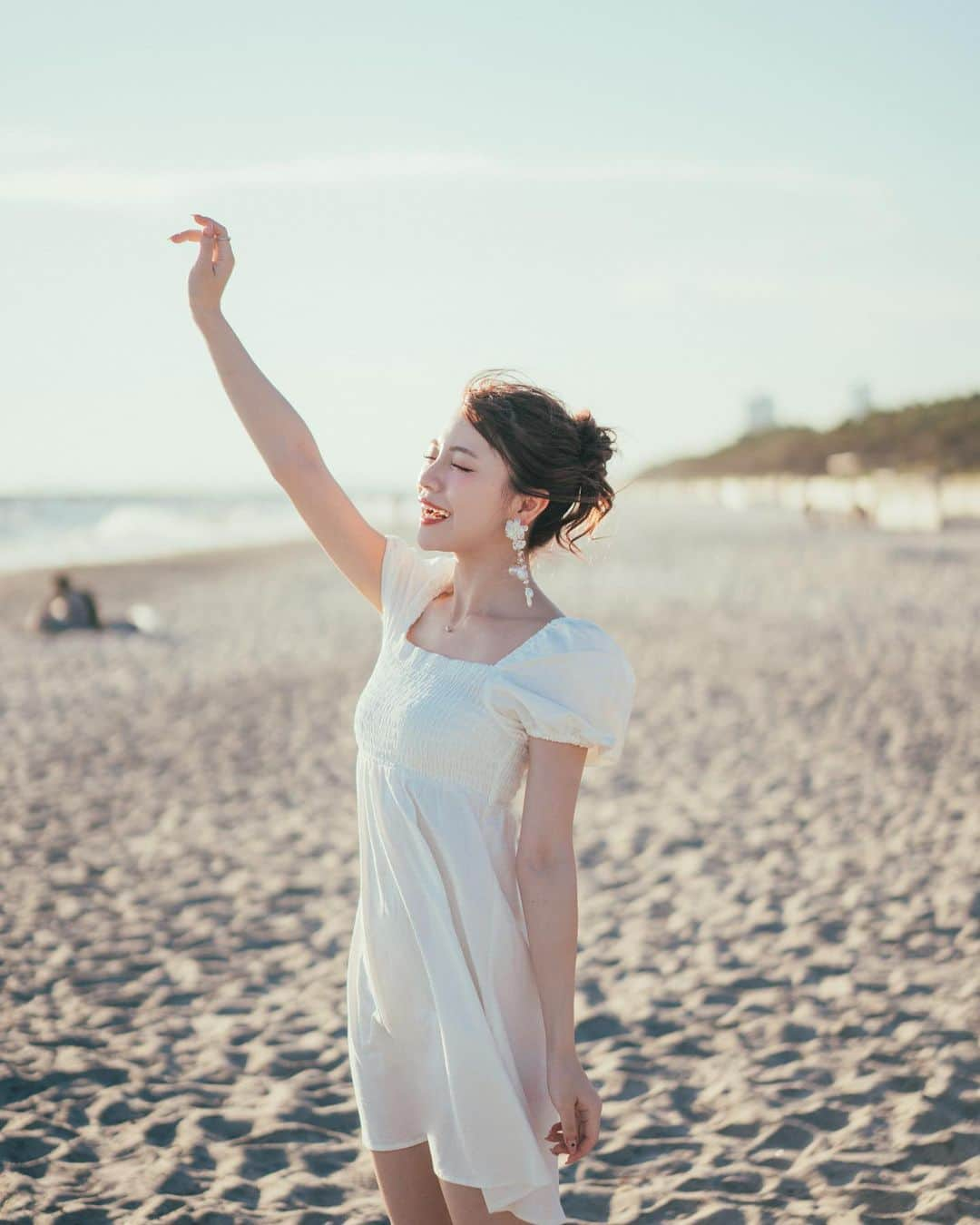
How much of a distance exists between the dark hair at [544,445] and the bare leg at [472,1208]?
3.55 feet

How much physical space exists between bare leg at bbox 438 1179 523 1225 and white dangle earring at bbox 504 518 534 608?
97 cm

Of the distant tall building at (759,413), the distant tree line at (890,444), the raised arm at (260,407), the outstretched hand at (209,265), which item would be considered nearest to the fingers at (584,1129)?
the raised arm at (260,407)

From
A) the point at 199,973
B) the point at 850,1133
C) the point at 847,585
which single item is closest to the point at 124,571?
the point at 847,585

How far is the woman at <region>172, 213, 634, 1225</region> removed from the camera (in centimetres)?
208

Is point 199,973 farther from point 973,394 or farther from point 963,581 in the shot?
point 973,394

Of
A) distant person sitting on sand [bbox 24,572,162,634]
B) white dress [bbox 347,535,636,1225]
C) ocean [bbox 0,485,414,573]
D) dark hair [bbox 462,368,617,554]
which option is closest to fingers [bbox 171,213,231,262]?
dark hair [bbox 462,368,617,554]

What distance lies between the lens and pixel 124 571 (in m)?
28.0

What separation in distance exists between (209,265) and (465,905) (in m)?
1.26

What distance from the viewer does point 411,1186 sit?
2287 millimetres

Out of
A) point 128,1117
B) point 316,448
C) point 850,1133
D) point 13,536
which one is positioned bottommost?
point 850,1133

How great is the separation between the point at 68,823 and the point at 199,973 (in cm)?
261

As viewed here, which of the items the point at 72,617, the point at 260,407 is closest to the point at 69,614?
the point at 72,617

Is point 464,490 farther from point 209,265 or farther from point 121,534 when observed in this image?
point 121,534

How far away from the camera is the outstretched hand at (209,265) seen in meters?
2.44
